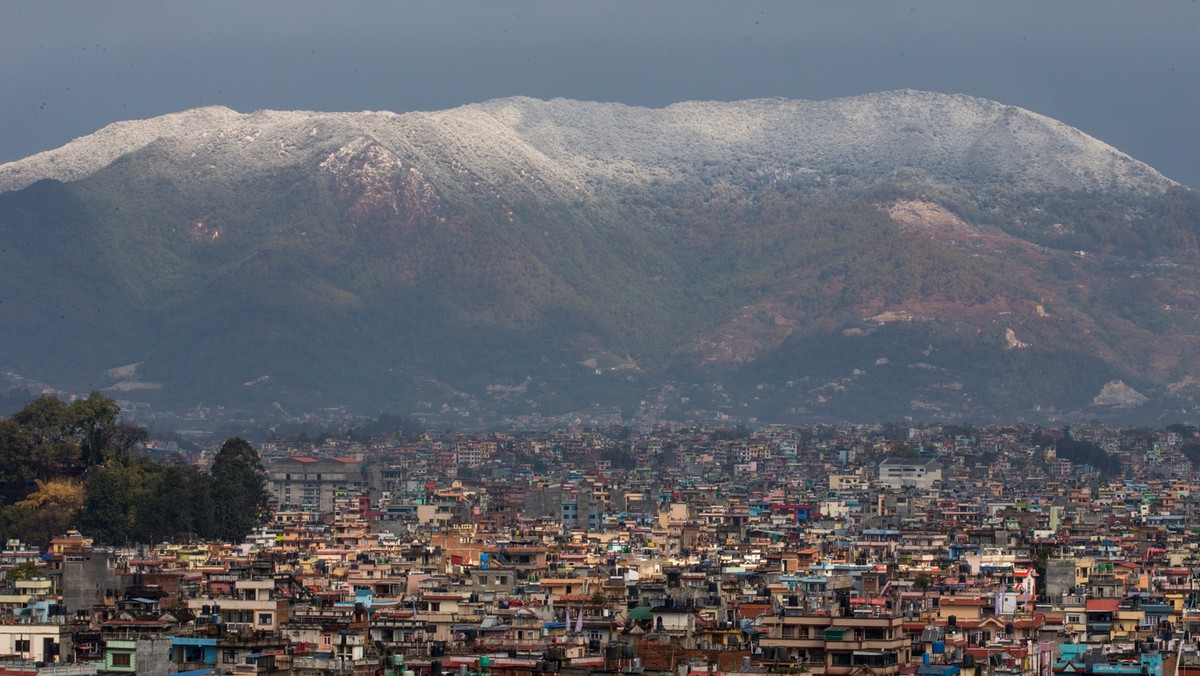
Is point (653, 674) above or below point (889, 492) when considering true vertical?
below

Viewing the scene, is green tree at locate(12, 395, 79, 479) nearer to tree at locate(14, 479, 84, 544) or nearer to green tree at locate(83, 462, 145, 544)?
green tree at locate(83, 462, 145, 544)

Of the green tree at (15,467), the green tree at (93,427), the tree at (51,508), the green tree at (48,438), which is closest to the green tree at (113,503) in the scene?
the tree at (51,508)

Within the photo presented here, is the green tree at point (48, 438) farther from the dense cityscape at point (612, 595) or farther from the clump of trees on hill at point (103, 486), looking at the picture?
the dense cityscape at point (612, 595)

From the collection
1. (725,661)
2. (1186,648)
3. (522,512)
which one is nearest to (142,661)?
(725,661)

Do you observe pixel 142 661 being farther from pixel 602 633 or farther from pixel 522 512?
pixel 522 512

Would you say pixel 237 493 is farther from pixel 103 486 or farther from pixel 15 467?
pixel 15 467

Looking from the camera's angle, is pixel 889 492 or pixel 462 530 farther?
pixel 889 492

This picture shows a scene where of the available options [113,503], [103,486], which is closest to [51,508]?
[113,503]
